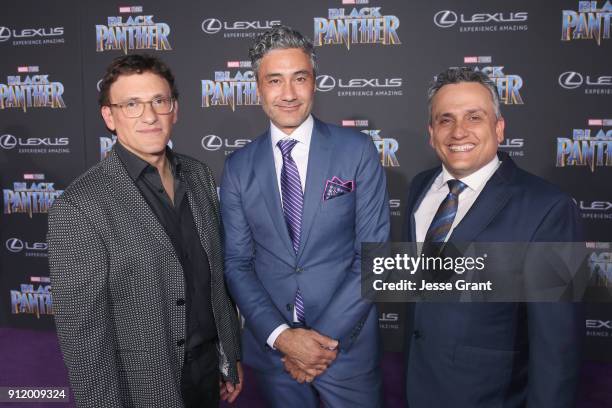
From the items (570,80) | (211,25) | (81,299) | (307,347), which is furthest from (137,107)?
(570,80)

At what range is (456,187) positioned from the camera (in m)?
1.53

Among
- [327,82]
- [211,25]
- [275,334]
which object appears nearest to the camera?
[275,334]

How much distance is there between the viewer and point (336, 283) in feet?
5.35

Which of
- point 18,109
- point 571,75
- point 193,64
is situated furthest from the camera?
point 18,109

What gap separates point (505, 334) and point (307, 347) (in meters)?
0.67

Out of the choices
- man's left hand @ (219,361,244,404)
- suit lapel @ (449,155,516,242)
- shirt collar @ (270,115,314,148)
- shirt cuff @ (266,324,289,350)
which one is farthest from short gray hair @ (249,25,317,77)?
man's left hand @ (219,361,244,404)

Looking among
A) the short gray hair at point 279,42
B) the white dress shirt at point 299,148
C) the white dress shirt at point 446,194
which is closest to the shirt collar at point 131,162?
the white dress shirt at point 299,148

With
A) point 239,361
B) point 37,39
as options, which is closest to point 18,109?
point 37,39

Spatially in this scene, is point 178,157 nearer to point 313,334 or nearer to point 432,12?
point 313,334

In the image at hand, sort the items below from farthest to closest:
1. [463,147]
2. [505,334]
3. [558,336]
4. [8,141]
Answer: [8,141] → [463,147] → [505,334] → [558,336]

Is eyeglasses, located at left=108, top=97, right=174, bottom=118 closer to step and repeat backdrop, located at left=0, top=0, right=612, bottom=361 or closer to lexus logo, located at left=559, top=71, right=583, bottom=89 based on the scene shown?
step and repeat backdrop, located at left=0, top=0, right=612, bottom=361

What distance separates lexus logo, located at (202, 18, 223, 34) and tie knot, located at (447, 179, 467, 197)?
9.62 ft

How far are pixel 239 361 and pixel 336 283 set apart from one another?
624 millimetres

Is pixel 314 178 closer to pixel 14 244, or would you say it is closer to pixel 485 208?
pixel 485 208
